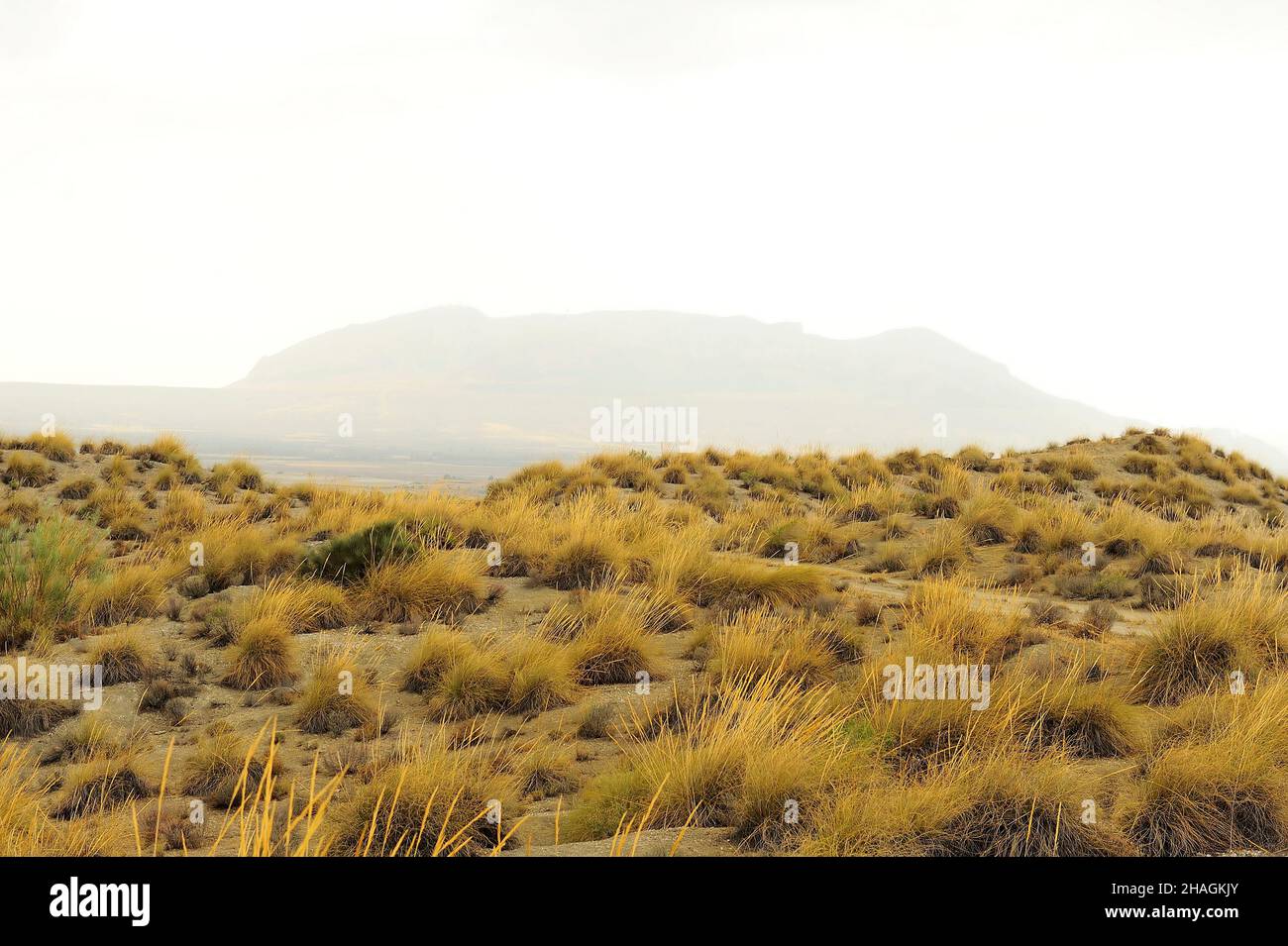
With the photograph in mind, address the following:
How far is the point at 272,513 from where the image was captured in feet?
50.8

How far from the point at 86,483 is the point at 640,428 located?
10.2m

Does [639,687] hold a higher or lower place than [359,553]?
lower

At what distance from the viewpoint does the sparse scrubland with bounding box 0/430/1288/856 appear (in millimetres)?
4262

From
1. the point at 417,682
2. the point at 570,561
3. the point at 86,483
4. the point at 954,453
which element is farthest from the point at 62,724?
the point at 954,453

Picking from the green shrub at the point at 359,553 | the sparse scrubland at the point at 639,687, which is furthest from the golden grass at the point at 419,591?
the green shrub at the point at 359,553

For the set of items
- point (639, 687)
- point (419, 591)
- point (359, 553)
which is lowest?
point (639, 687)

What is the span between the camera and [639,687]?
269 inches

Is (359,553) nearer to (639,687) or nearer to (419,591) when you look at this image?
(419,591)

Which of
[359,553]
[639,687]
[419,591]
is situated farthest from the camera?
[359,553]

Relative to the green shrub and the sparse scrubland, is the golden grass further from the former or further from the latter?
the green shrub

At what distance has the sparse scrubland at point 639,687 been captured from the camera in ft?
14.0

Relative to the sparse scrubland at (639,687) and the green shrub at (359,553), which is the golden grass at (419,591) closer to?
the sparse scrubland at (639,687)

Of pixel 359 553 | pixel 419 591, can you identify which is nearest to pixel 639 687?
pixel 419 591
